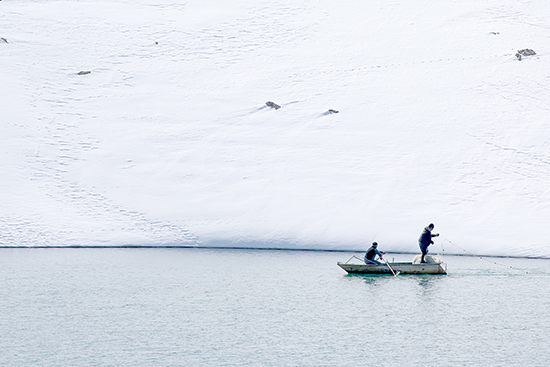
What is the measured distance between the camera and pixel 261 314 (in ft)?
54.1

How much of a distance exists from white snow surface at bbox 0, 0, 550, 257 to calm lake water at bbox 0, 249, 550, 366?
337 centimetres

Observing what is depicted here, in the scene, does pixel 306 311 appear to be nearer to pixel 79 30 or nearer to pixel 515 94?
pixel 515 94

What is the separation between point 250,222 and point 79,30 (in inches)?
874

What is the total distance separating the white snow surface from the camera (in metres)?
27.7

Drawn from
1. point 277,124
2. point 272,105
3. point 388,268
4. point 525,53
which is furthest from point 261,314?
point 525,53

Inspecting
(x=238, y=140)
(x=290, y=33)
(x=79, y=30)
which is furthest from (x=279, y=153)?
(x=79, y=30)

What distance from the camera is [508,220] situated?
90.8ft

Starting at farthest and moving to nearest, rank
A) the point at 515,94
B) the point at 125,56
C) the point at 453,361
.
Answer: the point at 125,56, the point at 515,94, the point at 453,361

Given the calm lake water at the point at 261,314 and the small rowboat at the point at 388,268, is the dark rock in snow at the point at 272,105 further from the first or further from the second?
the small rowboat at the point at 388,268

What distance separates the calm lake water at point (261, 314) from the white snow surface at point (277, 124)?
11.0 feet

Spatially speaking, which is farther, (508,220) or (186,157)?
(186,157)

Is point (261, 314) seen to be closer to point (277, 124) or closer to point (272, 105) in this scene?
point (277, 124)

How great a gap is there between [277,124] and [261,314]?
1871 cm

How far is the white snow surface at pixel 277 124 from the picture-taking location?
27.7 meters
